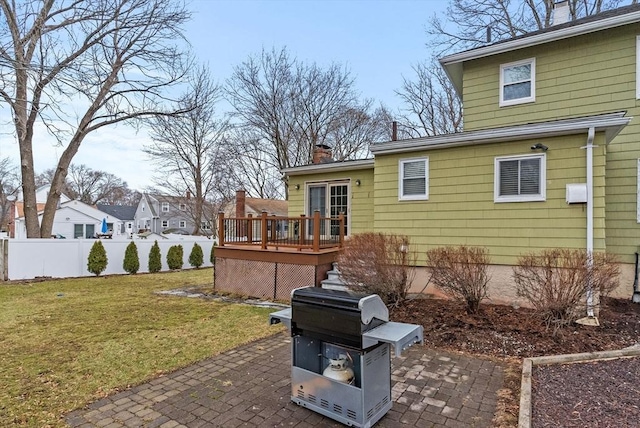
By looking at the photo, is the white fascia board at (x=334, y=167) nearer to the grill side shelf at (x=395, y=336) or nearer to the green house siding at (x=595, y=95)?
the green house siding at (x=595, y=95)

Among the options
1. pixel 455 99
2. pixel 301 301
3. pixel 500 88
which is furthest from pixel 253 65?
pixel 301 301

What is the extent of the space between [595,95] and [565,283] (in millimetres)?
5593

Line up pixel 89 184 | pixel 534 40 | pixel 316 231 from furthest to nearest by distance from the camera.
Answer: pixel 89 184 → pixel 534 40 → pixel 316 231

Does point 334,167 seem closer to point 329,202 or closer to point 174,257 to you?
point 329,202

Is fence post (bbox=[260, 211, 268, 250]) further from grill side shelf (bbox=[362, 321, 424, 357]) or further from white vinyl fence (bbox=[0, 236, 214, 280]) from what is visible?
white vinyl fence (bbox=[0, 236, 214, 280])

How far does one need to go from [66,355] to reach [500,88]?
10274 mm

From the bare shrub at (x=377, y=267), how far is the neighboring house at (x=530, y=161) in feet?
3.90

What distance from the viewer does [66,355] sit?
441 centimetres

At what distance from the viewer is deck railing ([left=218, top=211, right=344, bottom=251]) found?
805 centimetres

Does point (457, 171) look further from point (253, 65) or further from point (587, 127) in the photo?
point (253, 65)

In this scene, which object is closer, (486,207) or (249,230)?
(486,207)

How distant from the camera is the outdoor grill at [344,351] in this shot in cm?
258

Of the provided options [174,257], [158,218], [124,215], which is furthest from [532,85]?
[124,215]

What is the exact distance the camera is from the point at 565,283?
186 inches
